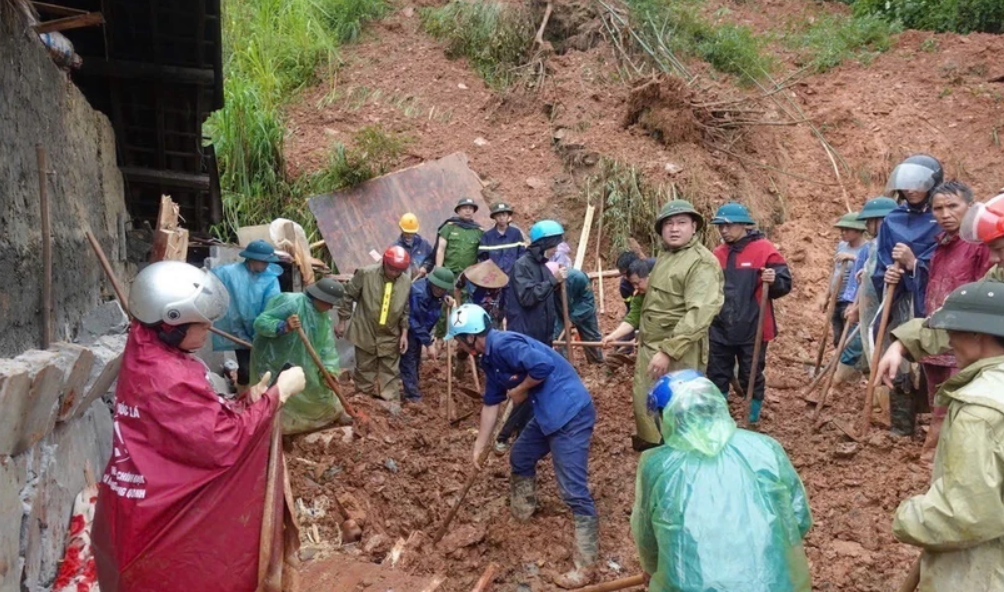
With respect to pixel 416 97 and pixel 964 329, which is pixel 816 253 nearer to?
pixel 416 97

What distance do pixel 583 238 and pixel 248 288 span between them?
202 inches

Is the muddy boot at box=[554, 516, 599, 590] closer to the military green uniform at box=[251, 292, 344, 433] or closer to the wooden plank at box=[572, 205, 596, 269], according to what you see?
the military green uniform at box=[251, 292, 344, 433]

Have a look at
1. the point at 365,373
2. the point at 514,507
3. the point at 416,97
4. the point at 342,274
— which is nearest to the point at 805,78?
the point at 416,97

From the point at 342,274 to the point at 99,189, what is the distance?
477cm

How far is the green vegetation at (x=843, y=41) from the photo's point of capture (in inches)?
554

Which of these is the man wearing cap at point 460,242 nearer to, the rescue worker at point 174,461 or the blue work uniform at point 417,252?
the blue work uniform at point 417,252

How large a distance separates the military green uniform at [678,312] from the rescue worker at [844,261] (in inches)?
84.2

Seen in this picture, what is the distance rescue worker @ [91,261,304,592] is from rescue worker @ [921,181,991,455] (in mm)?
3917

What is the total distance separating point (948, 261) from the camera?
489 centimetres

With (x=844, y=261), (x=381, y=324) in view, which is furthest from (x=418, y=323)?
(x=844, y=261)

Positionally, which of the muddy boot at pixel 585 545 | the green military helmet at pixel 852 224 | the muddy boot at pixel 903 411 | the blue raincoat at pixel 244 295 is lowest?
the muddy boot at pixel 585 545

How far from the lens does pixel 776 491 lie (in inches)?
110

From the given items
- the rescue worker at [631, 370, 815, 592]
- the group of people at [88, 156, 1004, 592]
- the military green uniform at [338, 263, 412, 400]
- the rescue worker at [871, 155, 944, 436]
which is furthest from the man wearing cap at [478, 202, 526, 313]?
the rescue worker at [631, 370, 815, 592]

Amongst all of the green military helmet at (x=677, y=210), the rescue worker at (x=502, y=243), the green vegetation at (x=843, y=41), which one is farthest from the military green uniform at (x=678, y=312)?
the green vegetation at (x=843, y=41)
